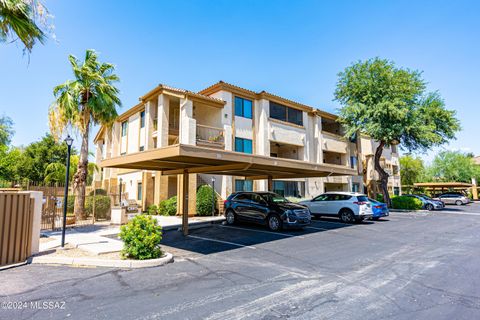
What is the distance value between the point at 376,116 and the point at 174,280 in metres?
25.9

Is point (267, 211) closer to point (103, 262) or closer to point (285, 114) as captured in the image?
point (103, 262)

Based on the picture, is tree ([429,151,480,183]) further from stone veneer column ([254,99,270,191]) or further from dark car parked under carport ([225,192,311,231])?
dark car parked under carport ([225,192,311,231])

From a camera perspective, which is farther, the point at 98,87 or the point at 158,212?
the point at 158,212

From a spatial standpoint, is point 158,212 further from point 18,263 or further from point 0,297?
point 0,297

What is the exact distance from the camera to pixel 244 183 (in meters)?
22.1

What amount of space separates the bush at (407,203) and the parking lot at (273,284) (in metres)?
20.3

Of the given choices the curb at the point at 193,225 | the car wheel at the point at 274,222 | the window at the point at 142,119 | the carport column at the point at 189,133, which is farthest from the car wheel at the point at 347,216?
the window at the point at 142,119

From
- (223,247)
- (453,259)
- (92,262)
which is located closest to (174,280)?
(92,262)

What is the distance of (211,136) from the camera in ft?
68.5

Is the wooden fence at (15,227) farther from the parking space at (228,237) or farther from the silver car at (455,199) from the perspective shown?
the silver car at (455,199)

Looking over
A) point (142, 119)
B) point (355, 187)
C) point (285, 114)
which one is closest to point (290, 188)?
point (285, 114)

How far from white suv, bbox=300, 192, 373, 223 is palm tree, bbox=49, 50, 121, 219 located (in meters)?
13.8

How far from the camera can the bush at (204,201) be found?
19.4 m

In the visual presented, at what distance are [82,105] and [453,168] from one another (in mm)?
62335
